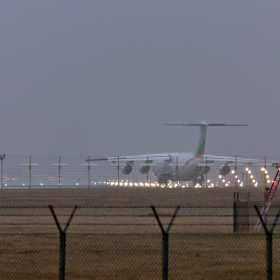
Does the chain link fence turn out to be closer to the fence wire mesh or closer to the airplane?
the fence wire mesh

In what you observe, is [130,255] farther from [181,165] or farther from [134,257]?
[181,165]

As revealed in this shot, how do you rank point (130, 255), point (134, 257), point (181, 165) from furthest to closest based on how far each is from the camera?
point (181, 165)
point (130, 255)
point (134, 257)

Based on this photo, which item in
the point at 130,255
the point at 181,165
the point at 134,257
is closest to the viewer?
the point at 134,257

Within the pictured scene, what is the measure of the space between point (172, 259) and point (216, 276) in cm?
165

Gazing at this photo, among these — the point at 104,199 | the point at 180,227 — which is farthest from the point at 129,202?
the point at 180,227

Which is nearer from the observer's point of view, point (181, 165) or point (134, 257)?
point (134, 257)

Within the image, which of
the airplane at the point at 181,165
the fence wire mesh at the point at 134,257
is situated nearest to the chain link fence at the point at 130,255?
the fence wire mesh at the point at 134,257

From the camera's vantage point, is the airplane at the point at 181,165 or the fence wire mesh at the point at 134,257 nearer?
the fence wire mesh at the point at 134,257

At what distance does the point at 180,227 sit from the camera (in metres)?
17.8

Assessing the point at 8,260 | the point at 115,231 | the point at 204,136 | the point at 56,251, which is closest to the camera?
the point at 8,260

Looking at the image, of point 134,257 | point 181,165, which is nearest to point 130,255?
point 134,257

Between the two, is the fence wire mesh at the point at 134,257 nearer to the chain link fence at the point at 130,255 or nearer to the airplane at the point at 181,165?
the chain link fence at the point at 130,255

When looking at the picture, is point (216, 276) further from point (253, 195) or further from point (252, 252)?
point (253, 195)

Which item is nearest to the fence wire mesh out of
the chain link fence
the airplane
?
the chain link fence
